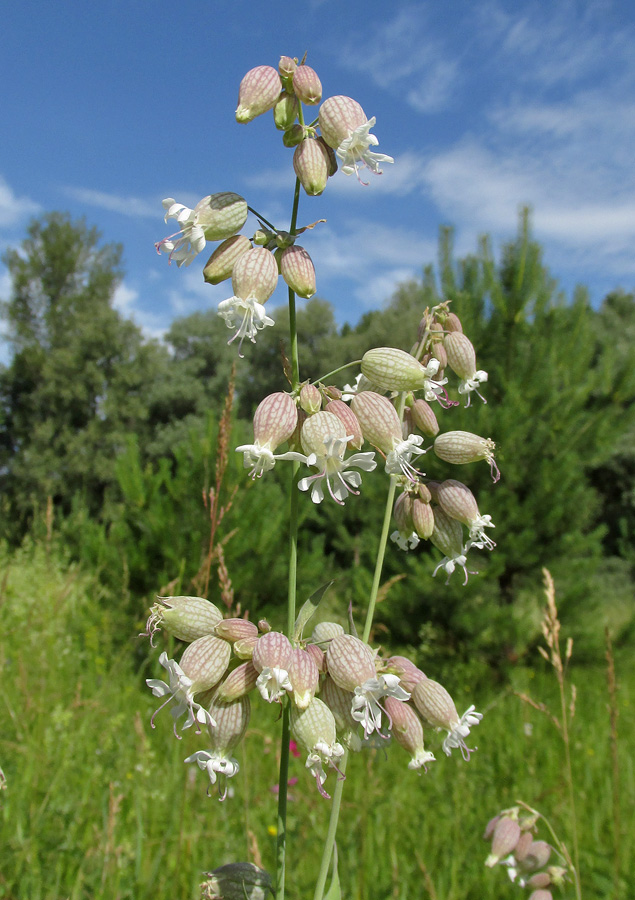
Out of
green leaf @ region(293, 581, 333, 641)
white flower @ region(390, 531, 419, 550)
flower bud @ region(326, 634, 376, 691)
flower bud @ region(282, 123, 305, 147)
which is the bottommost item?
flower bud @ region(326, 634, 376, 691)

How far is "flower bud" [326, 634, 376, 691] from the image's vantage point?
631 mm

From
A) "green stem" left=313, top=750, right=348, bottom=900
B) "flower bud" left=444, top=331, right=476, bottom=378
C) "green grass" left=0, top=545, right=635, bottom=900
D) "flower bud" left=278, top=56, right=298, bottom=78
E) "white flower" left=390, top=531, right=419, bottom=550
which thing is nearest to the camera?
"green stem" left=313, top=750, right=348, bottom=900

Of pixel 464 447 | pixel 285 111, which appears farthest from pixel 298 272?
pixel 464 447

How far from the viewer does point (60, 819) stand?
63.6 inches

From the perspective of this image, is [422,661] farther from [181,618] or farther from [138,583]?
[181,618]

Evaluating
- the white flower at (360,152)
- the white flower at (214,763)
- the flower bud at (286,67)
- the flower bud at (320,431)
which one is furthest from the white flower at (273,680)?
the flower bud at (286,67)

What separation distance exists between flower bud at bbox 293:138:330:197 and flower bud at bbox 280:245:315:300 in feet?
0.27

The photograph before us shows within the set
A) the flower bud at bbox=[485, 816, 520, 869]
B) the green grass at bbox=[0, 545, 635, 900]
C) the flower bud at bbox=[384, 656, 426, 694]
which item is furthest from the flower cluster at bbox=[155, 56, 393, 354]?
the flower bud at bbox=[485, 816, 520, 869]

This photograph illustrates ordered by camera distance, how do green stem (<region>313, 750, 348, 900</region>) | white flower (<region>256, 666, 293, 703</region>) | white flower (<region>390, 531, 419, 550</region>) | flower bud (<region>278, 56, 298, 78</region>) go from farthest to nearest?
1. white flower (<region>390, 531, 419, 550</region>)
2. flower bud (<region>278, 56, 298, 78</region>)
3. green stem (<region>313, 750, 348, 900</region>)
4. white flower (<region>256, 666, 293, 703</region>)

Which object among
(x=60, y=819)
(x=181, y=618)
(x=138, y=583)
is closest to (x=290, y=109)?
(x=181, y=618)

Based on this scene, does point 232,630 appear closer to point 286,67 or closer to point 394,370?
point 394,370

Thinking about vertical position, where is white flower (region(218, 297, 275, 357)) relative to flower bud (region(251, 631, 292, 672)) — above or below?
above

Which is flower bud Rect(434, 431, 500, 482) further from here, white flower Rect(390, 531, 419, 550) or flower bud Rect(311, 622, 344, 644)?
flower bud Rect(311, 622, 344, 644)

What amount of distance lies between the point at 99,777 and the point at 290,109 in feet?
7.04
